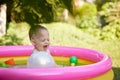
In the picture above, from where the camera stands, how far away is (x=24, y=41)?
7.11 m

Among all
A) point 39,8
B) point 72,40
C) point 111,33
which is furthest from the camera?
point 111,33

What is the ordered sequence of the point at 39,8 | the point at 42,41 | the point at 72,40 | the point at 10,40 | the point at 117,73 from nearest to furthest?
the point at 39,8
the point at 42,41
the point at 117,73
the point at 10,40
the point at 72,40

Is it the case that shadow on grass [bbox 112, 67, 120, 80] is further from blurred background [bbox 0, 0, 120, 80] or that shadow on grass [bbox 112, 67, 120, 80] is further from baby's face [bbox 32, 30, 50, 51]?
baby's face [bbox 32, 30, 50, 51]

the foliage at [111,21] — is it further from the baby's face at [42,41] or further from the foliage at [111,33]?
the baby's face at [42,41]

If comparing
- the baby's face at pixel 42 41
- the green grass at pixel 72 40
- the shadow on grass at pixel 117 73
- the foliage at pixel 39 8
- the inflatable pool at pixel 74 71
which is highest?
the foliage at pixel 39 8

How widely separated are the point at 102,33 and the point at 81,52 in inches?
155

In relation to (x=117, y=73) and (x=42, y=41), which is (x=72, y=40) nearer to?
(x=117, y=73)

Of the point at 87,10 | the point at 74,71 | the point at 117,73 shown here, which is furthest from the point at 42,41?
the point at 87,10

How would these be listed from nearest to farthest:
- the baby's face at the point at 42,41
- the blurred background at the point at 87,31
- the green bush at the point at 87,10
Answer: the baby's face at the point at 42,41 < the blurred background at the point at 87,31 < the green bush at the point at 87,10

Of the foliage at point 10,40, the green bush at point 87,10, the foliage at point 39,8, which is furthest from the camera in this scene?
the green bush at point 87,10

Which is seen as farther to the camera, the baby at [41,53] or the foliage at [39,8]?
the baby at [41,53]

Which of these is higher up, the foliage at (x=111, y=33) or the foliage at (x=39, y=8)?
the foliage at (x=39, y=8)

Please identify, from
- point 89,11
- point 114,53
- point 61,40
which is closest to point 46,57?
A: point 114,53

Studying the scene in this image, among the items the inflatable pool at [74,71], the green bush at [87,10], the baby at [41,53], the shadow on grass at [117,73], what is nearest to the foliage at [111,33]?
the green bush at [87,10]
